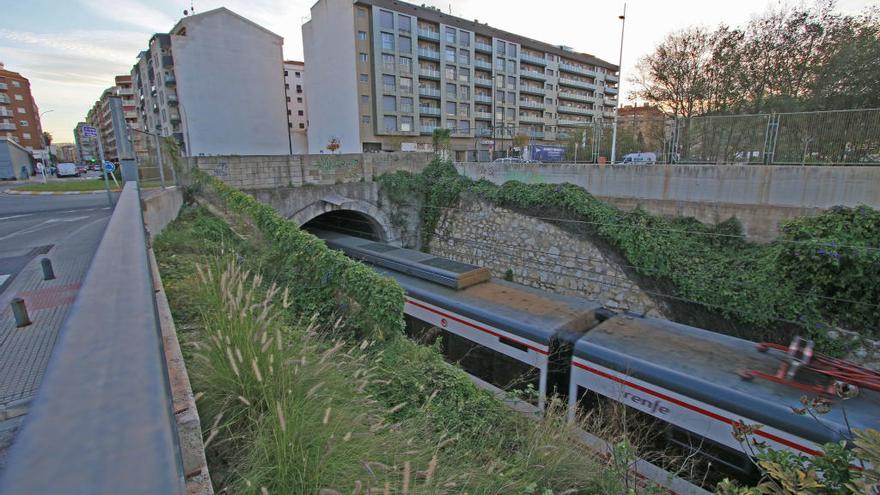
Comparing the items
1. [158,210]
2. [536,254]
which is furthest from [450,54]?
[158,210]

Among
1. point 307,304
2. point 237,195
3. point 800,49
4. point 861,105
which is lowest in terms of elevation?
point 307,304

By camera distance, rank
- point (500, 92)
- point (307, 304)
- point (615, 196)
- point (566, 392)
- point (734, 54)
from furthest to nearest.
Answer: point (500, 92) → point (734, 54) → point (615, 196) → point (566, 392) → point (307, 304)

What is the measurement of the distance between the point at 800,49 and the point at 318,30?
37.9m

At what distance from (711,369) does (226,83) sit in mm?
41955

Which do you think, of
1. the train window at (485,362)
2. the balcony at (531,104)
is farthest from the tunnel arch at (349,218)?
the balcony at (531,104)

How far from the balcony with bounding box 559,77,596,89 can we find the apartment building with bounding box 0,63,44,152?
75.6 meters

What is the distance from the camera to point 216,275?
471 cm

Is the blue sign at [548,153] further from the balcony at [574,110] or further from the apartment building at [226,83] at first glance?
the balcony at [574,110]

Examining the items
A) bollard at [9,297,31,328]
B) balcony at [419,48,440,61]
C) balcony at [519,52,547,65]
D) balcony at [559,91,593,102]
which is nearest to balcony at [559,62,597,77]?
balcony at [559,91,593,102]

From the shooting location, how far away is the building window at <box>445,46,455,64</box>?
42188 millimetres

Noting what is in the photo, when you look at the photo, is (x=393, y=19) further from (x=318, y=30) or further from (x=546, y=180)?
(x=546, y=180)

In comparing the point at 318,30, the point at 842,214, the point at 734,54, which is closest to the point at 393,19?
the point at 318,30

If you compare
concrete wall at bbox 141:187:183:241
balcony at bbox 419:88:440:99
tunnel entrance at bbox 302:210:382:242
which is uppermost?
balcony at bbox 419:88:440:99

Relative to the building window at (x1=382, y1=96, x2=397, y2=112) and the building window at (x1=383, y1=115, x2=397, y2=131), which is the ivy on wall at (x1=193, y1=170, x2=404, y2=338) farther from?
the building window at (x1=382, y1=96, x2=397, y2=112)
